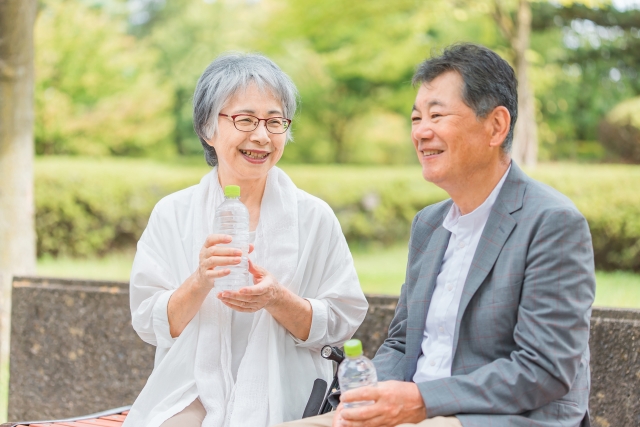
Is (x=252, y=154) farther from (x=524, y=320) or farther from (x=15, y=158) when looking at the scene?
(x=15, y=158)

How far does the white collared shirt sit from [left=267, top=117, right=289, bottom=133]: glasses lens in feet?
2.66

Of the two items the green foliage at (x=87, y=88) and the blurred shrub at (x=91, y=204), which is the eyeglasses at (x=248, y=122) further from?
the green foliage at (x=87, y=88)

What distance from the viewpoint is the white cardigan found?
112 inches

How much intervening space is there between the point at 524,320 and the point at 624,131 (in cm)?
1122

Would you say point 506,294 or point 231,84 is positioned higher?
point 231,84

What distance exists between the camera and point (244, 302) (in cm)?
270

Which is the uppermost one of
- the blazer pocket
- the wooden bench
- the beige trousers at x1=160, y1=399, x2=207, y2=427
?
the blazer pocket

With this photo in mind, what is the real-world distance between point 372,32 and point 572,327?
1328 centimetres

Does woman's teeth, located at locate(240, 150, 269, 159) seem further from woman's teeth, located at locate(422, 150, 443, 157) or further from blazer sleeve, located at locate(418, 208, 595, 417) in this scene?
blazer sleeve, located at locate(418, 208, 595, 417)

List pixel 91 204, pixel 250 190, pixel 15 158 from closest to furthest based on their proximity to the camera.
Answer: pixel 250 190
pixel 15 158
pixel 91 204

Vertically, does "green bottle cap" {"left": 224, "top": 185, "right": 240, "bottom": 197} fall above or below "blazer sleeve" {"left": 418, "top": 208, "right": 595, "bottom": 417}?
above

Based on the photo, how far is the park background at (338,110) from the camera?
9875mm

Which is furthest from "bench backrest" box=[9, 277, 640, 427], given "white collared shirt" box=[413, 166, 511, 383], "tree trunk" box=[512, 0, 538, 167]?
"tree trunk" box=[512, 0, 538, 167]

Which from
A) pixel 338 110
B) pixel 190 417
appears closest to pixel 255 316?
pixel 190 417
